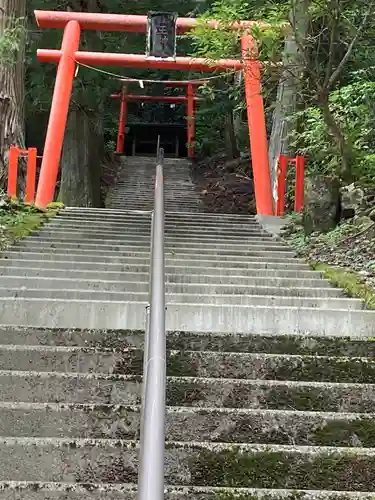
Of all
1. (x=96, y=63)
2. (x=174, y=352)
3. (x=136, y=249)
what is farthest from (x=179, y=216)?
(x=174, y=352)

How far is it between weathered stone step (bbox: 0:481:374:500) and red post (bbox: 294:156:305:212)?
6.43 metres

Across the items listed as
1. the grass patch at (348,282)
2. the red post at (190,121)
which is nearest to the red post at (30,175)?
the grass patch at (348,282)

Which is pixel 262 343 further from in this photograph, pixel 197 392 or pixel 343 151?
pixel 343 151

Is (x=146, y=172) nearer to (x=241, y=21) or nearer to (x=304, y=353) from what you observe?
(x=241, y=21)

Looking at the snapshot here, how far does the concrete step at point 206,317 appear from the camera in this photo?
3.68 m

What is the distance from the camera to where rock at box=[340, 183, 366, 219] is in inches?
268

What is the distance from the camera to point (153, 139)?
2316cm

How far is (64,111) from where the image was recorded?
370 inches

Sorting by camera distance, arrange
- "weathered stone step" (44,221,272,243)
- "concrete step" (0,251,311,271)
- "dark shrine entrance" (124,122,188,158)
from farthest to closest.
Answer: "dark shrine entrance" (124,122,188,158) → "weathered stone step" (44,221,272,243) → "concrete step" (0,251,311,271)

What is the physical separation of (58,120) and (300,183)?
3687 millimetres

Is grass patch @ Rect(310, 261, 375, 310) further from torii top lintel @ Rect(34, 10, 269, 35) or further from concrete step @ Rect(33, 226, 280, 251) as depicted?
torii top lintel @ Rect(34, 10, 269, 35)

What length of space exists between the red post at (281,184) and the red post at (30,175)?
3363 mm

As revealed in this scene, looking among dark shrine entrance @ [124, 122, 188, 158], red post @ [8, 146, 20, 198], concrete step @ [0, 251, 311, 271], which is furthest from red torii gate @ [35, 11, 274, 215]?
dark shrine entrance @ [124, 122, 188, 158]

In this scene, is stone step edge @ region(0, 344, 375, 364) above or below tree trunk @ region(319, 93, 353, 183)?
below
